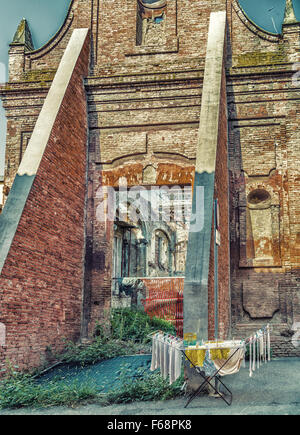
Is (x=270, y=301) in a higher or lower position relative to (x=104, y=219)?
lower

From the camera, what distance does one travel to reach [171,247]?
30.2m

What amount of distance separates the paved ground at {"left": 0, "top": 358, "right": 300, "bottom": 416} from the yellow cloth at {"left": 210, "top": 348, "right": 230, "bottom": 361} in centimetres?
61

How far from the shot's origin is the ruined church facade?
9.99 m

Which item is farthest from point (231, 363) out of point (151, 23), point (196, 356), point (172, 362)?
point (151, 23)

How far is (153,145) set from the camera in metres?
12.3

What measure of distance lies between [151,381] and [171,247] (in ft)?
73.9

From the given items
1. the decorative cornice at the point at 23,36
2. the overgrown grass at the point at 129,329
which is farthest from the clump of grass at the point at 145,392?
the decorative cornice at the point at 23,36

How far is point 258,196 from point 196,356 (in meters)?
5.99

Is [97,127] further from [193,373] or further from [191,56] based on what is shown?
[193,373]

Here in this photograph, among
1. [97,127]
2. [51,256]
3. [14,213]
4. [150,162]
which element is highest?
[97,127]

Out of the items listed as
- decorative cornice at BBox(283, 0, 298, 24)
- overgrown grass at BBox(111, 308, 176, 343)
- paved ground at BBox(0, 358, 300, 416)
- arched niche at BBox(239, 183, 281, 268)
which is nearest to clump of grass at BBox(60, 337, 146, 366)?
overgrown grass at BBox(111, 308, 176, 343)

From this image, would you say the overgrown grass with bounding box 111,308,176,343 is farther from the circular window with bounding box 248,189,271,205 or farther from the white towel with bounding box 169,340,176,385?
the circular window with bounding box 248,189,271,205

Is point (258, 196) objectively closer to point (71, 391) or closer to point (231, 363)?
point (231, 363)

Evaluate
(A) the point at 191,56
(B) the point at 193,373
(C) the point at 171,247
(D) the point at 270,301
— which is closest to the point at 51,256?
(B) the point at 193,373
